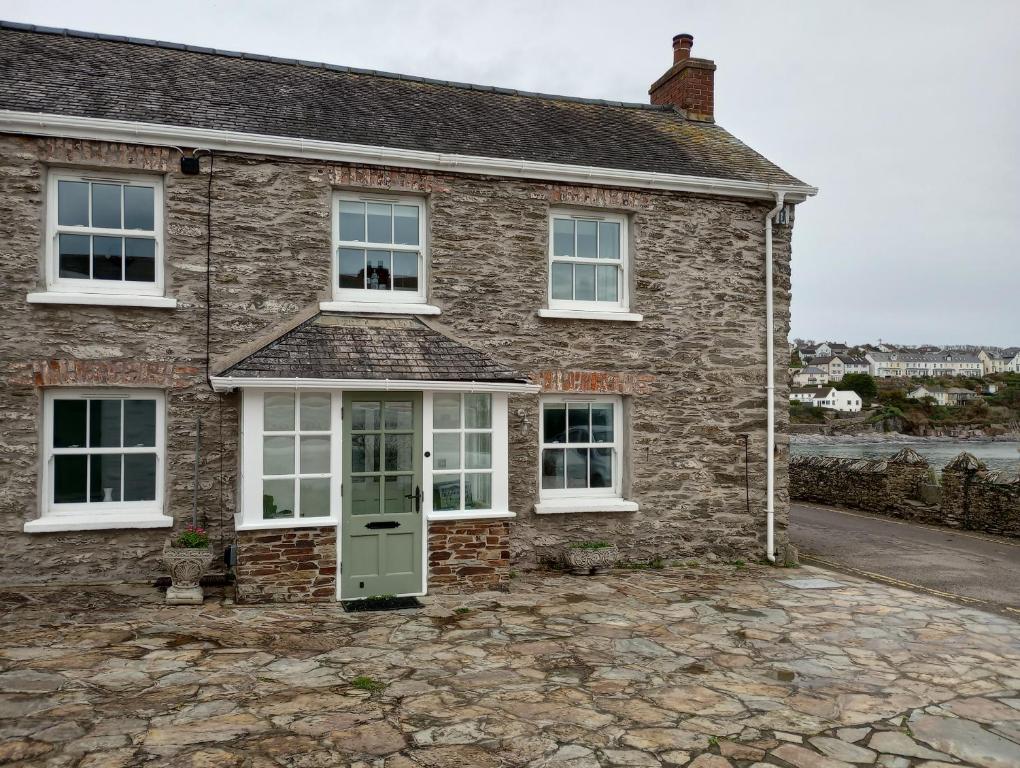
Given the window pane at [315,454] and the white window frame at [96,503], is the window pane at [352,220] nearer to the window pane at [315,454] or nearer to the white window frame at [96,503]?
the window pane at [315,454]

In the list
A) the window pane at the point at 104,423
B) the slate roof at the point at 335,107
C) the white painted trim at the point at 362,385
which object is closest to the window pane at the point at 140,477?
the window pane at the point at 104,423

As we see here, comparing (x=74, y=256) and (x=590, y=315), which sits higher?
(x=74, y=256)

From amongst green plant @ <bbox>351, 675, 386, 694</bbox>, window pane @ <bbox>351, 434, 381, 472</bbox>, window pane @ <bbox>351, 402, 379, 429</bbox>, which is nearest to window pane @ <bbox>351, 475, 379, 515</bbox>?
window pane @ <bbox>351, 434, 381, 472</bbox>

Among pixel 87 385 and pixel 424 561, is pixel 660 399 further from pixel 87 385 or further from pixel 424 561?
pixel 87 385

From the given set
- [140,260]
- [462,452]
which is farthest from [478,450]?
[140,260]

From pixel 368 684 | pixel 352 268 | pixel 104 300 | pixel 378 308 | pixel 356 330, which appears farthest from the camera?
pixel 352 268

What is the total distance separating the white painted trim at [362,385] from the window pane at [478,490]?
3.39 feet

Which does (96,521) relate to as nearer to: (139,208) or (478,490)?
(139,208)

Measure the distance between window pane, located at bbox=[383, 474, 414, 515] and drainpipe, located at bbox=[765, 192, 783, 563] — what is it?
517cm

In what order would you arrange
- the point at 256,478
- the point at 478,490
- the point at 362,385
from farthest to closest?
the point at 478,490 → the point at 362,385 → the point at 256,478

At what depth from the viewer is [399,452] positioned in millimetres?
8805

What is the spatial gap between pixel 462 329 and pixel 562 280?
159 centimetres

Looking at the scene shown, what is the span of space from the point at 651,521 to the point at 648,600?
1.85 metres

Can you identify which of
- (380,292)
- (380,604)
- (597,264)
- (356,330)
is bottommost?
(380,604)
